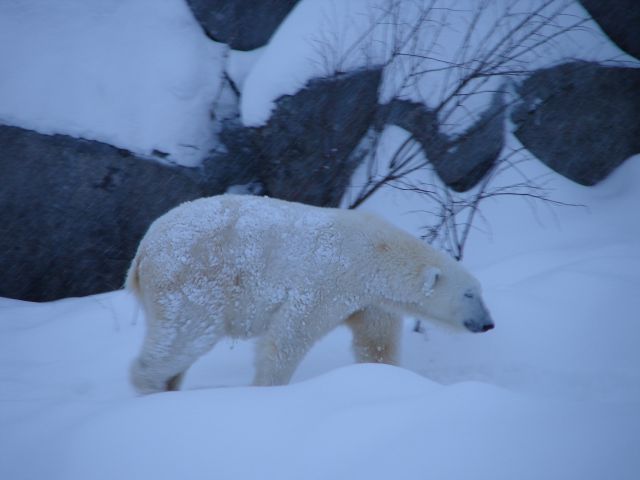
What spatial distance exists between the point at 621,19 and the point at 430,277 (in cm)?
638

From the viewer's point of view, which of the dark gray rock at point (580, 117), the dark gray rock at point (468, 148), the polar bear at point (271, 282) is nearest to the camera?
the polar bear at point (271, 282)

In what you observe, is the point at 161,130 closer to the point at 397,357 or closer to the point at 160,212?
the point at 160,212

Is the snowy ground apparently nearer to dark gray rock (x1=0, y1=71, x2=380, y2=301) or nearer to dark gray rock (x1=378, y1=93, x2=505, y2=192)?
dark gray rock (x1=0, y1=71, x2=380, y2=301)

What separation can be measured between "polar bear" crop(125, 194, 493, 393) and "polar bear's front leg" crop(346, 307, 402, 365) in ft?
0.33

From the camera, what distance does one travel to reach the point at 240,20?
7352 mm

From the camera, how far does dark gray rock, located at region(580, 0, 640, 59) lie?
7305 mm

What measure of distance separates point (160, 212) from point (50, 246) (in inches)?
51.6

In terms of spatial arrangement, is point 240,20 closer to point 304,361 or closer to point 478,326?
point 304,361

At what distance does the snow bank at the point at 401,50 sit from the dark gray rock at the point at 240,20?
475 mm

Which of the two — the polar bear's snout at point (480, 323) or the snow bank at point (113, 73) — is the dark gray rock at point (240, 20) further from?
the polar bear's snout at point (480, 323)

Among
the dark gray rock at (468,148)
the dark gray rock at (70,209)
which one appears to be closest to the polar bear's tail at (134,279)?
the dark gray rock at (70,209)

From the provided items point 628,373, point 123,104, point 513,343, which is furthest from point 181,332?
point 123,104

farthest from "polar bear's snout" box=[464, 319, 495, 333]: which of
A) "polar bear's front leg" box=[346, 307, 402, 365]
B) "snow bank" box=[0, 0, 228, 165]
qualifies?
"snow bank" box=[0, 0, 228, 165]

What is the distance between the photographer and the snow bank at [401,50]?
6.00 meters
